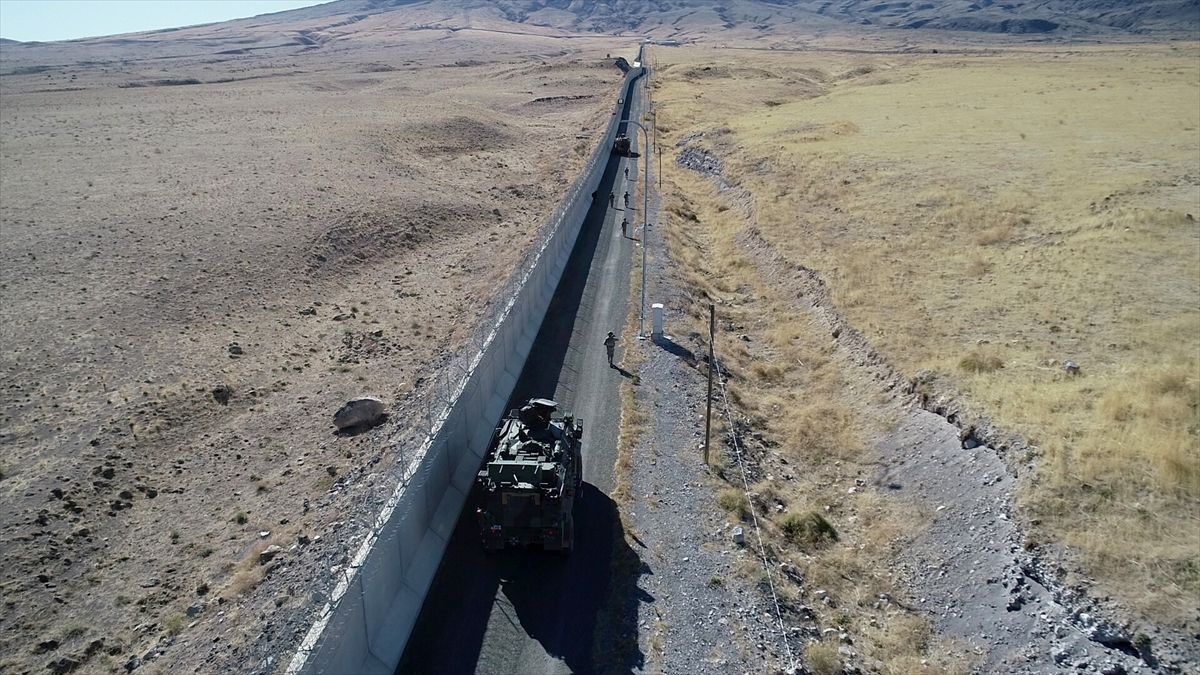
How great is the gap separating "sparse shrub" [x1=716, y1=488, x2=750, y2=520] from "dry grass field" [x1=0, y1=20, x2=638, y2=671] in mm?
9423

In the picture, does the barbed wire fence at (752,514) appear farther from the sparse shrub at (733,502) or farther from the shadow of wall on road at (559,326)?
the shadow of wall on road at (559,326)

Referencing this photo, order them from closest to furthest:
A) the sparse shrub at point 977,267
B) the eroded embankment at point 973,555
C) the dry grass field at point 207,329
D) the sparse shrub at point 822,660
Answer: the eroded embankment at point 973,555 < the sparse shrub at point 822,660 < the dry grass field at point 207,329 < the sparse shrub at point 977,267

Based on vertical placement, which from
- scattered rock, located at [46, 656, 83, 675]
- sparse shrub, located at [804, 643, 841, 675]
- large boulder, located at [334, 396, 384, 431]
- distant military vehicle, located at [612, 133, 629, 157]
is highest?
distant military vehicle, located at [612, 133, 629, 157]

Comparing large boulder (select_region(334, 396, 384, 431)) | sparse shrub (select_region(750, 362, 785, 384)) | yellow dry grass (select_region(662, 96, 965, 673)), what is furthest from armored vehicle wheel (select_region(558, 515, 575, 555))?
sparse shrub (select_region(750, 362, 785, 384))

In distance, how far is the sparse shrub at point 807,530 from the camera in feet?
67.4

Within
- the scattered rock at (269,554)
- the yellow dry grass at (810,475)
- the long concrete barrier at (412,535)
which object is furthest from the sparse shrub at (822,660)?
the scattered rock at (269,554)

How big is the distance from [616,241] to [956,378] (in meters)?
25.3

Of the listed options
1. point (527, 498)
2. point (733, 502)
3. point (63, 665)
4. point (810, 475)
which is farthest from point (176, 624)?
point (810, 475)

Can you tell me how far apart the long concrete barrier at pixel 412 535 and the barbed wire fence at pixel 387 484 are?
7 centimetres

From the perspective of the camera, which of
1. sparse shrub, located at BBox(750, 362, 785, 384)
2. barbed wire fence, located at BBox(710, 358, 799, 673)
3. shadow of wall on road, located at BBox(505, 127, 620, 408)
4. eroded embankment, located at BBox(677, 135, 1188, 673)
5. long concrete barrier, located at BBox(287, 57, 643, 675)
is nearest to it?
long concrete barrier, located at BBox(287, 57, 643, 675)

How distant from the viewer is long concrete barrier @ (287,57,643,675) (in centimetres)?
1393

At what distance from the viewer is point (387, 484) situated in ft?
68.3

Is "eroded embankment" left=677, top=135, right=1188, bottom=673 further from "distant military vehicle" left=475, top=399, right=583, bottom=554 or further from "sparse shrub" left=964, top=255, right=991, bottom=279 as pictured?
"sparse shrub" left=964, top=255, right=991, bottom=279

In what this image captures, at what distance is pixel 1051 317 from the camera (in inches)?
1177
